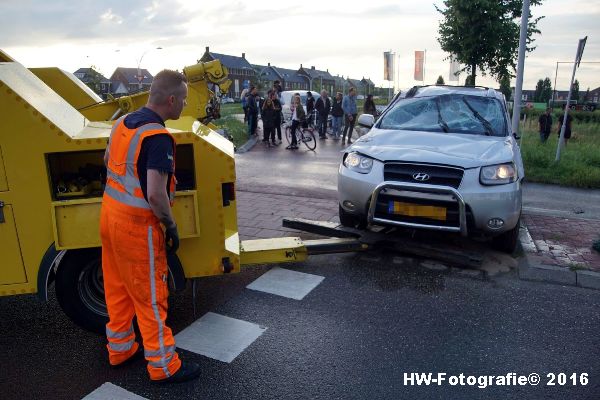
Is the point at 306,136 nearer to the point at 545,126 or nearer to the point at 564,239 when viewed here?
the point at 545,126

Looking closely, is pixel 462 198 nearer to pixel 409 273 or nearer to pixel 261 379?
pixel 409 273

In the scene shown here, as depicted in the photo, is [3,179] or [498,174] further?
[498,174]

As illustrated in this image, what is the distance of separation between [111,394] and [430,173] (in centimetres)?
341

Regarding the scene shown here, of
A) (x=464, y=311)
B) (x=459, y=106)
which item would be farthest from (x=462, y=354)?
(x=459, y=106)

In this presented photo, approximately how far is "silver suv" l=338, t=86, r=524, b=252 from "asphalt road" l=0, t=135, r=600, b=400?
575 millimetres

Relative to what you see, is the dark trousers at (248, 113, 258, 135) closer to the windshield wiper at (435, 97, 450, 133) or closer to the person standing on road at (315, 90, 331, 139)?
the person standing on road at (315, 90, 331, 139)

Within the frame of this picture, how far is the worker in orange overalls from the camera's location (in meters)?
2.74

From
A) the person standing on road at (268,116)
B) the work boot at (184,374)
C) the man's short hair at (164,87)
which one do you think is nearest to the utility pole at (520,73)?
the person standing on road at (268,116)

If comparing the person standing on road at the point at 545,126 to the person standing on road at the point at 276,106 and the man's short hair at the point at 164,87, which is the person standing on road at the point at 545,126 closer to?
the person standing on road at the point at 276,106

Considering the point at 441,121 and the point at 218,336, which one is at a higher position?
the point at 441,121

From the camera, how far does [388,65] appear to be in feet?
79.8

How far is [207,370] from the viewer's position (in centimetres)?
321

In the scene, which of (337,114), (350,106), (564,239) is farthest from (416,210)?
(337,114)

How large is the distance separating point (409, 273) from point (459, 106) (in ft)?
8.42
